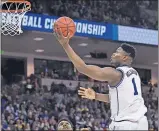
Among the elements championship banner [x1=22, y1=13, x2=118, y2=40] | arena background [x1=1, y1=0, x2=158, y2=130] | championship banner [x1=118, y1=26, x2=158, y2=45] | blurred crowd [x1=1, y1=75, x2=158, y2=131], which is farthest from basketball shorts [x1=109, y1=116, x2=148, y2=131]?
championship banner [x1=118, y1=26, x2=158, y2=45]

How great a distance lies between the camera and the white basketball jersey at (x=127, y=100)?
4.86m

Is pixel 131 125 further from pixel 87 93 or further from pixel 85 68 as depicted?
pixel 87 93

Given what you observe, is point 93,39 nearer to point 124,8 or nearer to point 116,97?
point 124,8

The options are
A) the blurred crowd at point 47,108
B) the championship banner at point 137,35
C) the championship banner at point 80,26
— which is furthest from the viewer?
the championship banner at point 137,35

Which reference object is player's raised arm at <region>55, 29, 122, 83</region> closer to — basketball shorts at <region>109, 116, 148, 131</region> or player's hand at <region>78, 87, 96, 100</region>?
basketball shorts at <region>109, 116, 148, 131</region>

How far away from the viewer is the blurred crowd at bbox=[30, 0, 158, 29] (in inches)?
795

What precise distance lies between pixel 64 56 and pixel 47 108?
5.96 m

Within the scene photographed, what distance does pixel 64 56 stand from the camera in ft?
79.7

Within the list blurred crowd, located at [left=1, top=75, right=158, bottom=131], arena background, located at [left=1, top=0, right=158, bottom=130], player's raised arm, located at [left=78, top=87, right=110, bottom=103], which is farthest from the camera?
arena background, located at [left=1, top=0, right=158, bottom=130]

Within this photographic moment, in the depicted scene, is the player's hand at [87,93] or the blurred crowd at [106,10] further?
the blurred crowd at [106,10]

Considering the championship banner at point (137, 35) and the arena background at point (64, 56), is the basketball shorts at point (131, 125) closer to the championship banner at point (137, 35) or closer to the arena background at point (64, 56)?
the arena background at point (64, 56)

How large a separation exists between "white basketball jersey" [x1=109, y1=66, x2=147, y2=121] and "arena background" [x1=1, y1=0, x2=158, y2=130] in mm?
10656

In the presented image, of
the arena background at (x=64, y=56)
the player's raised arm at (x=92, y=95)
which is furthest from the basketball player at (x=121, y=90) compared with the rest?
the arena background at (x=64, y=56)

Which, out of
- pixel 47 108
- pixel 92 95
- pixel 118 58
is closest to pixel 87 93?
pixel 92 95
